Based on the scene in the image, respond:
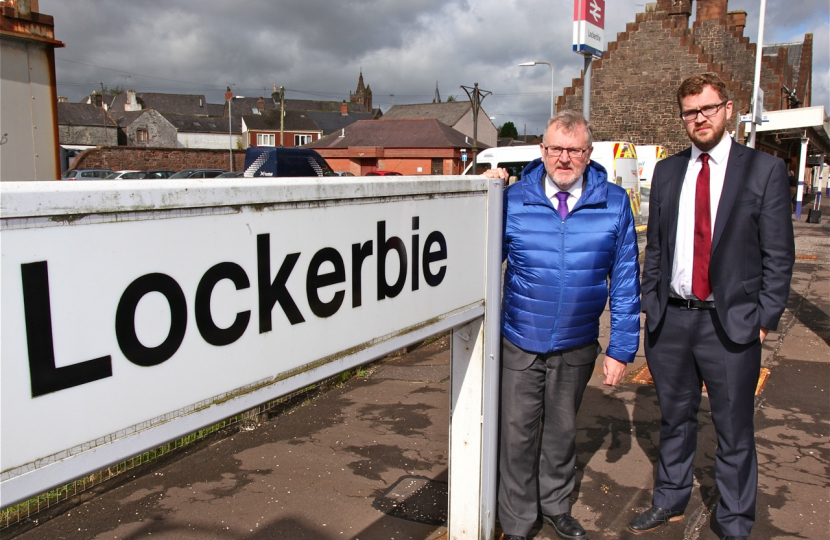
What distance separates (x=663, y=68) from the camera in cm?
2894

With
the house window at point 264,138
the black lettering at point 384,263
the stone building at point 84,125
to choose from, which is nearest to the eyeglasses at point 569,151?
the black lettering at point 384,263

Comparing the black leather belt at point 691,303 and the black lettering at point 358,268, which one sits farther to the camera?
the black leather belt at point 691,303

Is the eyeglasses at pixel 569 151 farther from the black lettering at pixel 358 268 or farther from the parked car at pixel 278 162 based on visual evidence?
the parked car at pixel 278 162

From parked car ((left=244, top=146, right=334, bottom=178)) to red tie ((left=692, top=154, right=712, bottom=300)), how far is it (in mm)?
12882

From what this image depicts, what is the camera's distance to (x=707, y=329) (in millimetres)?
3064

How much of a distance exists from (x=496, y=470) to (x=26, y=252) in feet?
7.67

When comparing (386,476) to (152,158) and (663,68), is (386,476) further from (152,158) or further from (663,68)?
(152,158)

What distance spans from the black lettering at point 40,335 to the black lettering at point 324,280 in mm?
692

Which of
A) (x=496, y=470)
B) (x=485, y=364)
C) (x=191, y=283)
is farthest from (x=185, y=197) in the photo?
(x=496, y=470)

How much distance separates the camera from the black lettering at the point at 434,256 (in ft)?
7.88

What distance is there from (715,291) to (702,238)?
9.9 inches

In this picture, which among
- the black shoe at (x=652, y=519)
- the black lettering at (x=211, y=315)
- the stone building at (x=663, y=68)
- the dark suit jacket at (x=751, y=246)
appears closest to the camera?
the black lettering at (x=211, y=315)

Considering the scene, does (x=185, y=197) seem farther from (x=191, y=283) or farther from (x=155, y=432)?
(x=155, y=432)

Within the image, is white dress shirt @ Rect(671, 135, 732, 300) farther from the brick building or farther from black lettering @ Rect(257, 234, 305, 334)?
the brick building
